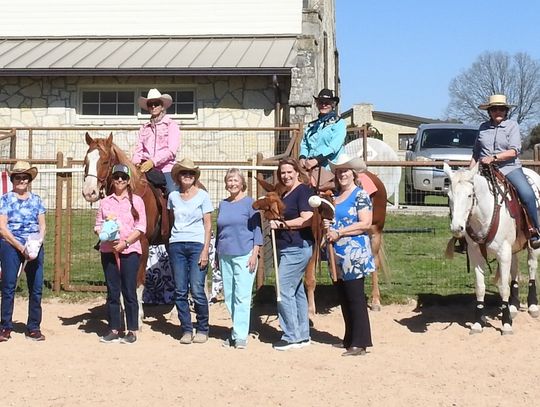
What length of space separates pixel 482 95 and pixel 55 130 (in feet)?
162

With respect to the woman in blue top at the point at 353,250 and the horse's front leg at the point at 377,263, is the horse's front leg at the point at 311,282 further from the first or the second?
the woman in blue top at the point at 353,250

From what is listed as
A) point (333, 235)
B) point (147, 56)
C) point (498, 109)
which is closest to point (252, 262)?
point (333, 235)

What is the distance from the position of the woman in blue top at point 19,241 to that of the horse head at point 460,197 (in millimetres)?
4061

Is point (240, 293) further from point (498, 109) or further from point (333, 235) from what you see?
point (498, 109)

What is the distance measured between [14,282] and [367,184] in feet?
13.1

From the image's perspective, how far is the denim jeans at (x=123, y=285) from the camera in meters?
7.69

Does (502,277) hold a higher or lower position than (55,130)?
lower

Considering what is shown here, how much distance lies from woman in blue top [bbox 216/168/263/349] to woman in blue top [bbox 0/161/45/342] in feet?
6.12

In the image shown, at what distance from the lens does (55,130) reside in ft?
55.5

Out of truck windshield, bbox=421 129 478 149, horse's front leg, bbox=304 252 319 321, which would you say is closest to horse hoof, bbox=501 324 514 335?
horse's front leg, bbox=304 252 319 321

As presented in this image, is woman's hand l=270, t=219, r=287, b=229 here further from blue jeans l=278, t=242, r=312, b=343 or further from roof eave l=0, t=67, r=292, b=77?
roof eave l=0, t=67, r=292, b=77

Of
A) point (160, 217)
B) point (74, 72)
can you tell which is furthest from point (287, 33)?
point (160, 217)

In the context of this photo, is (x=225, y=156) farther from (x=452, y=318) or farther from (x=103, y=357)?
(x=103, y=357)

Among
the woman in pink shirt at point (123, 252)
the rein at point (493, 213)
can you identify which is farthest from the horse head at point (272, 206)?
the rein at point (493, 213)
